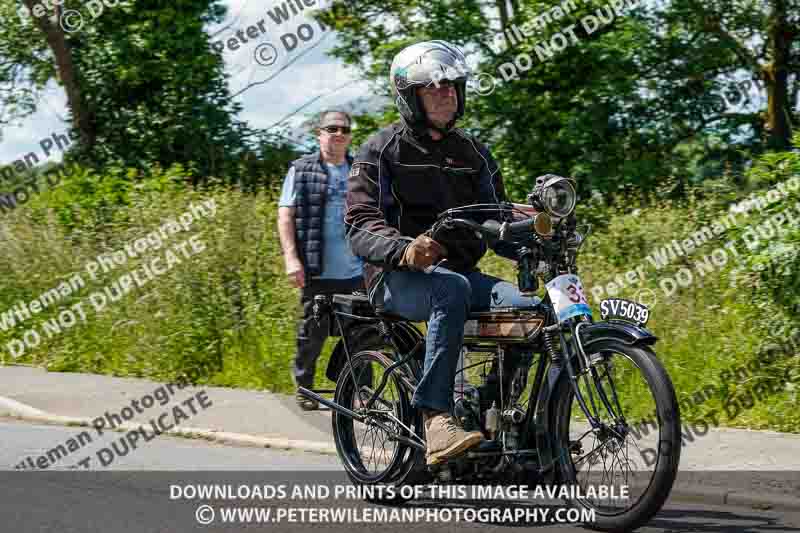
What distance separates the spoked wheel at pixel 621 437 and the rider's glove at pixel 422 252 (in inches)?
33.1

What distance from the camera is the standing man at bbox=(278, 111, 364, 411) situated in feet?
29.3

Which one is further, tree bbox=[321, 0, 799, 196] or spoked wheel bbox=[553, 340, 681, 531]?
tree bbox=[321, 0, 799, 196]

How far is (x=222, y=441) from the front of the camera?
864 centimetres

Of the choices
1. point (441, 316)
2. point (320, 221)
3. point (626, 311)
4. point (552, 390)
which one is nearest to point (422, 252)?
point (441, 316)

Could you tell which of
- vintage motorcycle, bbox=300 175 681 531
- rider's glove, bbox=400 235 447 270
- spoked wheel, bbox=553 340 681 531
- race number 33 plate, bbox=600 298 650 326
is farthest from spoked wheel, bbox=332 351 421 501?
race number 33 plate, bbox=600 298 650 326

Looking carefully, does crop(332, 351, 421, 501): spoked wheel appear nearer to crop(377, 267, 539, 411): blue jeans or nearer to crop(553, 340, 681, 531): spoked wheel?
crop(377, 267, 539, 411): blue jeans

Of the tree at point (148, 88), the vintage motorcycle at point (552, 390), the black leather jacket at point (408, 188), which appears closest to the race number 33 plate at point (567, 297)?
the vintage motorcycle at point (552, 390)

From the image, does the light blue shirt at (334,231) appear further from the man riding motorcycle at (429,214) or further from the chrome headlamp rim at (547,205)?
the chrome headlamp rim at (547,205)

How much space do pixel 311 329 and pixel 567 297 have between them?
419 cm

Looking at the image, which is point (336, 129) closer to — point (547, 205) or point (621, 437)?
point (547, 205)

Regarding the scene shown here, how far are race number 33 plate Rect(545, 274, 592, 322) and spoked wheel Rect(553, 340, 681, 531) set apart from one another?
0.19 meters

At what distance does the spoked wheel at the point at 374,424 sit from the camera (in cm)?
595

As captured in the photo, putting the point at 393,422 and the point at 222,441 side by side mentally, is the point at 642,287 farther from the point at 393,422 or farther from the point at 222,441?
the point at 393,422

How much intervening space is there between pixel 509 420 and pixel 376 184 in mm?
1346
